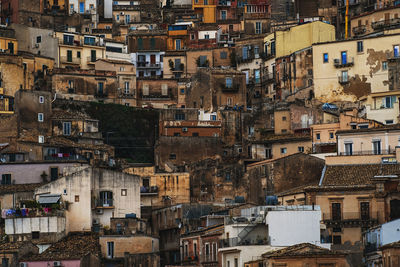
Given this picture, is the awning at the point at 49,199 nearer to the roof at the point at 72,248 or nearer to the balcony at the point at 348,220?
the roof at the point at 72,248

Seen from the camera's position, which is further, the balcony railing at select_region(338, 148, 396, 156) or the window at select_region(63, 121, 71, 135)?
the window at select_region(63, 121, 71, 135)

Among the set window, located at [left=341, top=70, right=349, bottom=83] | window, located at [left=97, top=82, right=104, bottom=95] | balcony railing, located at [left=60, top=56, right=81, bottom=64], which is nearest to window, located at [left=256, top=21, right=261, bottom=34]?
balcony railing, located at [left=60, top=56, right=81, bottom=64]

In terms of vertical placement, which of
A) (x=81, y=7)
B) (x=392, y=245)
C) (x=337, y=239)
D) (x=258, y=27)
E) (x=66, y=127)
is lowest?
(x=337, y=239)

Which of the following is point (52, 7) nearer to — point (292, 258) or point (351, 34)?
point (351, 34)

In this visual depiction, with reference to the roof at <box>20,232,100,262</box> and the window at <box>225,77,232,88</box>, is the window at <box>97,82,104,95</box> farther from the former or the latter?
the roof at <box>20,232,100,262</box>

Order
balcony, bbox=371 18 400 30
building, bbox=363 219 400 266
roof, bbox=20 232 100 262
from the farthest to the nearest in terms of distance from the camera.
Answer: balcony, bbox=371 18 400 30
roof, bbox=20 232 100 262
building, bbox=363 219 400 266

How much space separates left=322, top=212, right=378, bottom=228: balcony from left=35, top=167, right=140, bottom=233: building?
19034 millimetres

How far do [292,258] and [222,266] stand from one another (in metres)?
8.65

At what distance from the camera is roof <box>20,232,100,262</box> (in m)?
84.3

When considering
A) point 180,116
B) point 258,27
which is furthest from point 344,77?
point 258,27

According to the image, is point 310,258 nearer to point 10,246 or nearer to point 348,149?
point 348,149

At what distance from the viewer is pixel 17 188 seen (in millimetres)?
97750

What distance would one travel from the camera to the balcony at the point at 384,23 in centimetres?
12650

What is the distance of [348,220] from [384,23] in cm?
4953
